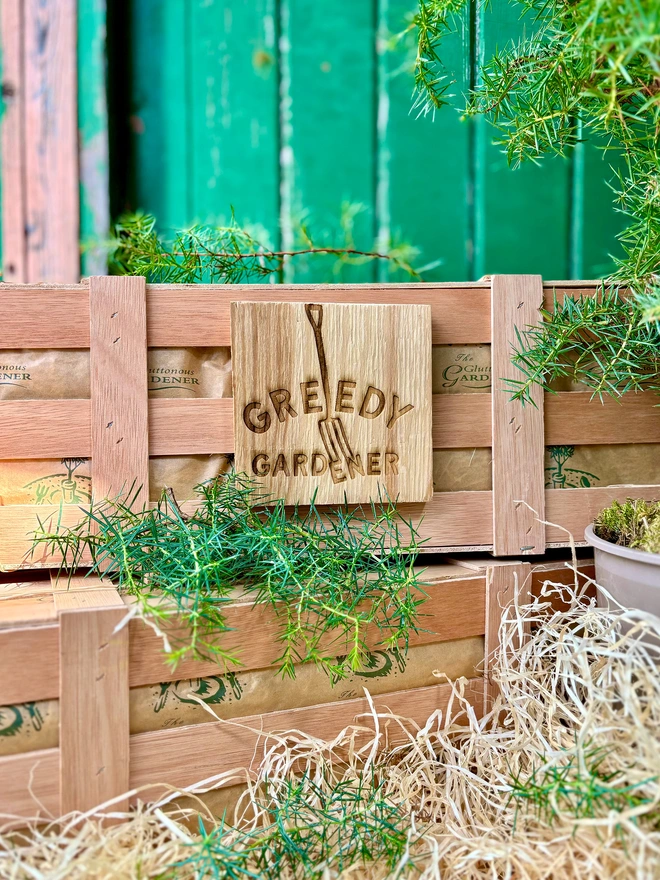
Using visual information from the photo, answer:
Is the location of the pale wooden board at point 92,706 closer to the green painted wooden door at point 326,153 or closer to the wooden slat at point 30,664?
the wooden slat at point 30,664

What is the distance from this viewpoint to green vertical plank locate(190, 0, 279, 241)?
120 cm

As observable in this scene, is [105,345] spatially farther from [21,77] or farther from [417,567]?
[21,77]

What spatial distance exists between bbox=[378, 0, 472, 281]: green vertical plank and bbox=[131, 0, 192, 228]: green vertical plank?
369 millimetres

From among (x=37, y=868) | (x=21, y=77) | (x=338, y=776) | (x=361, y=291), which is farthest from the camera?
(x=21, y=77)

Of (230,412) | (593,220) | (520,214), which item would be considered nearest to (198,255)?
(230,412)

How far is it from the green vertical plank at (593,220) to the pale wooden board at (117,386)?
87cm

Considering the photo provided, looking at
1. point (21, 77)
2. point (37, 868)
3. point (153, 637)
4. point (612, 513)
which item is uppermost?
point (21, 77)

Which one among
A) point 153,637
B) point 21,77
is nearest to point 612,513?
point 153,637

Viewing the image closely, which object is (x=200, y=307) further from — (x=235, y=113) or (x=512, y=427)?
(x=235, y=113)

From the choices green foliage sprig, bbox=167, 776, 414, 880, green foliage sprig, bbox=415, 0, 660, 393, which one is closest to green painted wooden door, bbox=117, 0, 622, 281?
green foliage sprig, bbox=415, 0, 660, 393

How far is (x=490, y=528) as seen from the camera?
856 millimetres

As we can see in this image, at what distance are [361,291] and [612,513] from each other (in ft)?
1.35

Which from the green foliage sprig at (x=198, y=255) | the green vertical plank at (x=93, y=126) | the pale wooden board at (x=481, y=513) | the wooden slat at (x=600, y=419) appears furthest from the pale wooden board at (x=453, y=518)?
the green vertical plank at (x=93, y=126)

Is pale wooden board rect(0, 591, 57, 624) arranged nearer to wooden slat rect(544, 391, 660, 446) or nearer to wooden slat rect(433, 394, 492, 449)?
wooden slat rect(433, 394, 492, 449)
